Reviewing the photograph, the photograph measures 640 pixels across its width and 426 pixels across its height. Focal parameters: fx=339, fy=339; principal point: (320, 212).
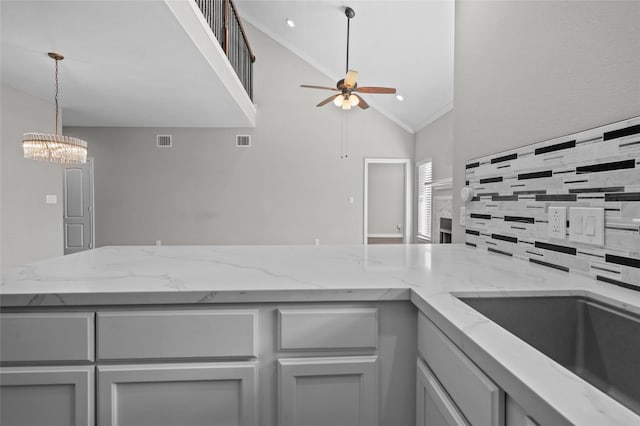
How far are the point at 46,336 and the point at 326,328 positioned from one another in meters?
0.75

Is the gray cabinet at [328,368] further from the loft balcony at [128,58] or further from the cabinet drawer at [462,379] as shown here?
the loft balcony at [128,58]

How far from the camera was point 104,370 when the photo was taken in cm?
92

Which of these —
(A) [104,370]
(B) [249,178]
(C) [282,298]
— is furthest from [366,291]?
(B) [249,178]

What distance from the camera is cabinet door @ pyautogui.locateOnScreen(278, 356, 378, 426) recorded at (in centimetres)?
95

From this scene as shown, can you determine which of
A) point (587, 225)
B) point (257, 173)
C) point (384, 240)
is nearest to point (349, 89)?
point (257, 173)

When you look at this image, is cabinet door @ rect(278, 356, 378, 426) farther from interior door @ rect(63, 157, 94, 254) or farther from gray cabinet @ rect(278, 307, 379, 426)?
interior door @ rect(63, 157, 94, 254)

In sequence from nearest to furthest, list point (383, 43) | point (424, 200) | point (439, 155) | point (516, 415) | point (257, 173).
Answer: point (516, 415)
point (383, 43)
point (439, 155)
point (424, 200)
point (257, 173)

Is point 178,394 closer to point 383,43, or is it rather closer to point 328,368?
point 328,368

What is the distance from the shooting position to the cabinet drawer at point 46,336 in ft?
2.96

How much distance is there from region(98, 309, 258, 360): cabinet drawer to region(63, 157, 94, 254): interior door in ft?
20.3

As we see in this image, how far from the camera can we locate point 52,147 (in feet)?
10.4

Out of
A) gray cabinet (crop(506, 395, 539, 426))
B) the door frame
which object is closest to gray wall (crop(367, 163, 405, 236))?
the door frame

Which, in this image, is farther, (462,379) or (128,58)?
(128,58)

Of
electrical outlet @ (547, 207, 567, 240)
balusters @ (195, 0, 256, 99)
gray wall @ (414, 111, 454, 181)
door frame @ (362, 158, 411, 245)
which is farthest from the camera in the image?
door frame @ (362, 158, 411, 245)
